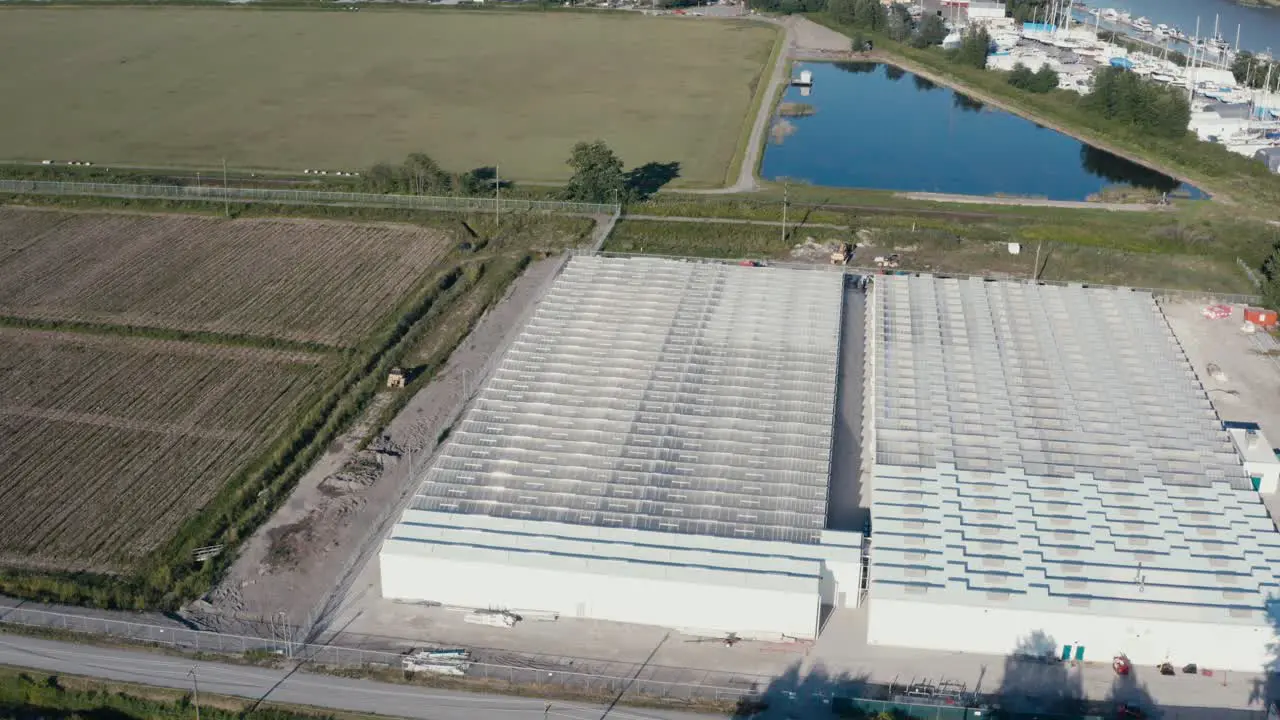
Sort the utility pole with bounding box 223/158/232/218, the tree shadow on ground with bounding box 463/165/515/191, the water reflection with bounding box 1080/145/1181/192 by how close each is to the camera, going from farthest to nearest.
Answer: the water reflection with bounding box 1080/145/1181/192
the tree shadow on ground with bounding box 463/165/515/191
the utility pole with bounding box 223/158/232/218

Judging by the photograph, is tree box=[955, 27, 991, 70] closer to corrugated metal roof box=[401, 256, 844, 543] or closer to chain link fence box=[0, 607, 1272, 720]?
corrugated metal roof box=[401, 256, 844, 543]

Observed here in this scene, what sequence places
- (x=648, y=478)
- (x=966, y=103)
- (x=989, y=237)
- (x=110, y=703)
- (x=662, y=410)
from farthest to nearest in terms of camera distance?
(x=966, y=103) < (x=989, y=237) < (x=662, y=410) < (x=648, y=478) < (x=110, y=703)

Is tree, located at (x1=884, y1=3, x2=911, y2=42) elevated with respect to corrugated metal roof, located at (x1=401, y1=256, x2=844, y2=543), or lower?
elevated

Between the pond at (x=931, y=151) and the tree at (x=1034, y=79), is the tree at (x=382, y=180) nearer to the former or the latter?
the pond at (x=931, y=151)

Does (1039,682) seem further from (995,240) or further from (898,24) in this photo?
(898,24)

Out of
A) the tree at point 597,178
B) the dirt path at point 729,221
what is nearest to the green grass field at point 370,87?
the tree at point 597,178

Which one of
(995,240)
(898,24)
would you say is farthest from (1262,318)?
(898,24)

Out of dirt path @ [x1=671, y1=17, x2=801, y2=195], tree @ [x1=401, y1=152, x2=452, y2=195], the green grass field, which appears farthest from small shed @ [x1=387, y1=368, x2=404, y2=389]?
dirt path @ [x1=671, y1=17, x2=801, y2=195]
